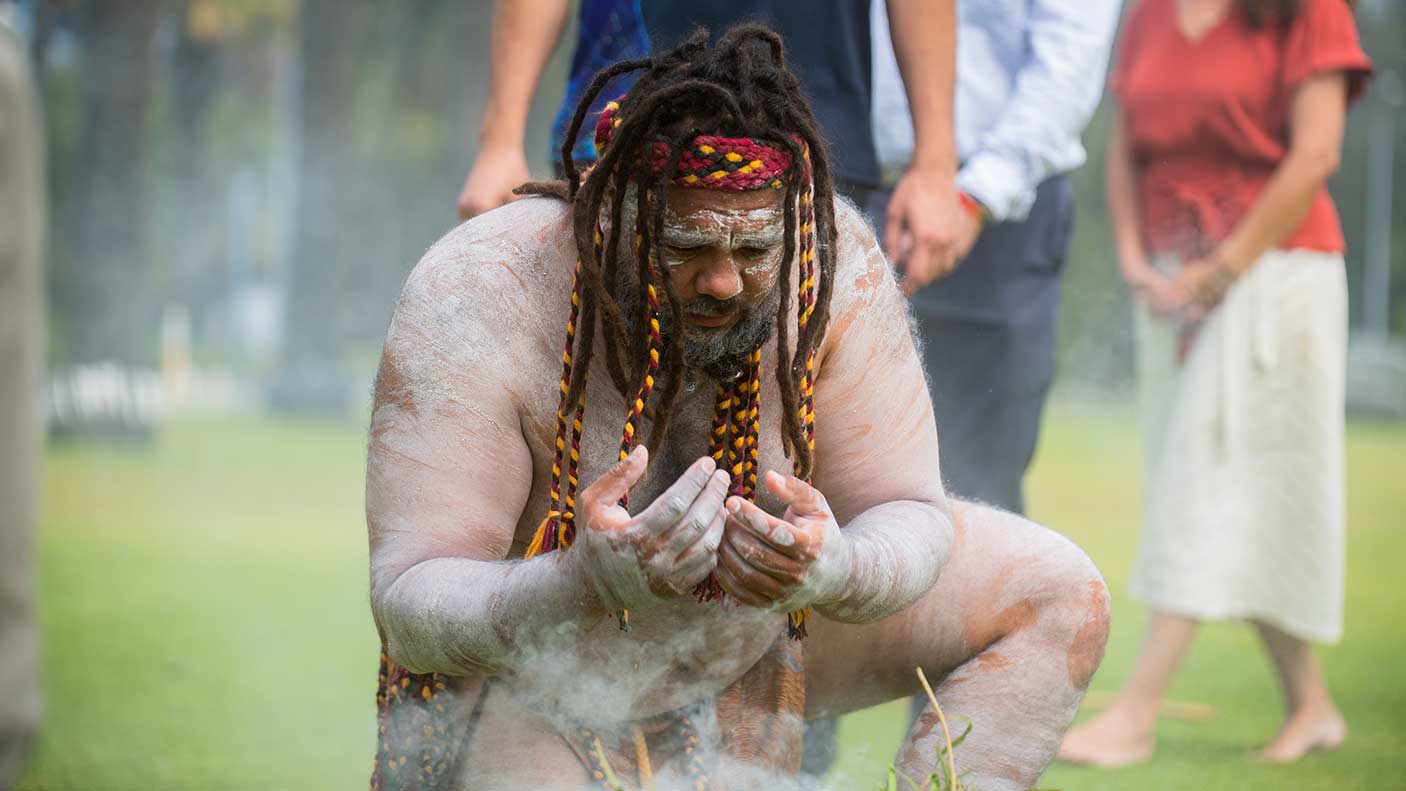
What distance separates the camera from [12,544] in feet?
4.49

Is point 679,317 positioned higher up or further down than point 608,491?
higher up

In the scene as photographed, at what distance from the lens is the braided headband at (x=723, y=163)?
216 cm

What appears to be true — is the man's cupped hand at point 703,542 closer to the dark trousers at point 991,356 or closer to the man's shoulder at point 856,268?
the man's shoulder at point 856,268

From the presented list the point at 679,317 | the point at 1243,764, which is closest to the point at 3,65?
the point at 679,317

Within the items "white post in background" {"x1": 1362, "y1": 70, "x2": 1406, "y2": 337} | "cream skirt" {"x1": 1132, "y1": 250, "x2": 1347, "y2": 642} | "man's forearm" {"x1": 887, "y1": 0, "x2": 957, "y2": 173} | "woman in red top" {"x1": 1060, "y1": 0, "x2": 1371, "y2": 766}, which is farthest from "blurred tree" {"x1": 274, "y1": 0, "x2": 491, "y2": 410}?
"man's forearm" {"x1": 887, "y1": 0, "x2": 957, "y2": 173}

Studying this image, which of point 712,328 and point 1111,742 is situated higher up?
point 712,328

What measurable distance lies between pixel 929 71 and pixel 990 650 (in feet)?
3.68

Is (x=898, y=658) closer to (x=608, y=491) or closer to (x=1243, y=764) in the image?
(x=608, y=491)

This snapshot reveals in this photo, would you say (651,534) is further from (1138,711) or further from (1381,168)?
(1381,168)

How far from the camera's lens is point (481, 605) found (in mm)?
2135

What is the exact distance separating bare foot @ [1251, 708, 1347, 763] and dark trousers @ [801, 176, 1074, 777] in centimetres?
97

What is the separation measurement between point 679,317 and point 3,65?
3.55ft

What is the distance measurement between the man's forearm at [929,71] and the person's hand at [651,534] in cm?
123

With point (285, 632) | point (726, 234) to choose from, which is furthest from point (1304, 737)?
point (285, 632)
